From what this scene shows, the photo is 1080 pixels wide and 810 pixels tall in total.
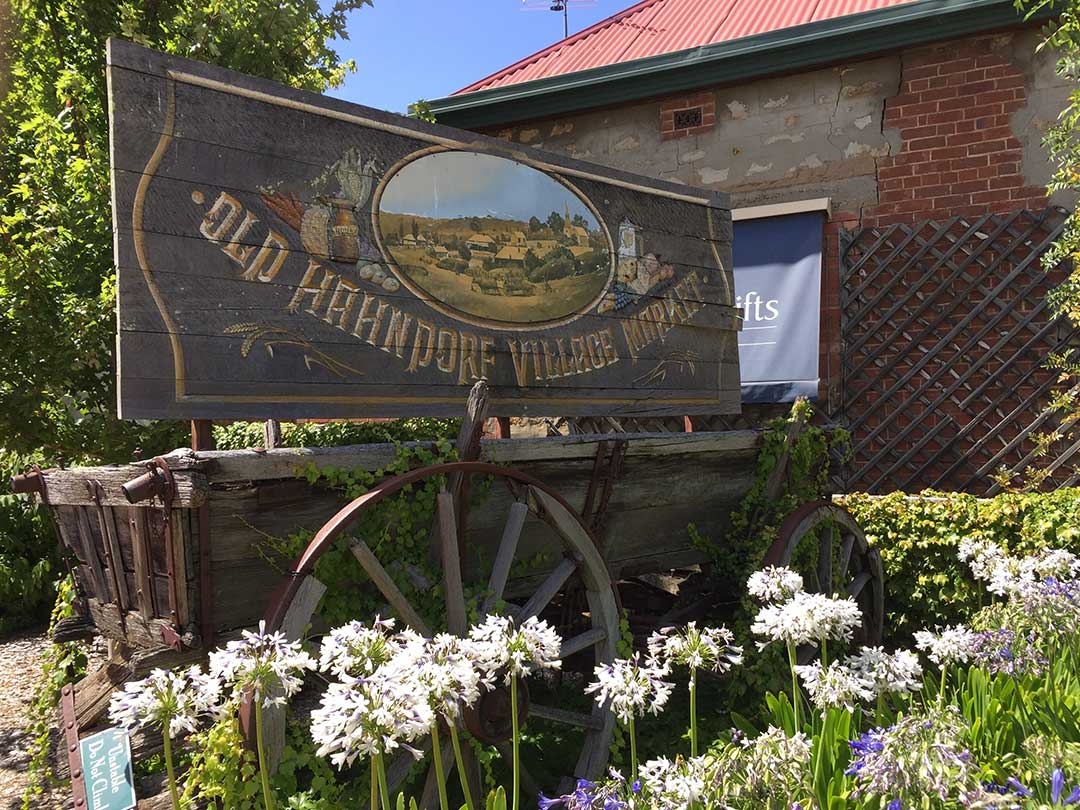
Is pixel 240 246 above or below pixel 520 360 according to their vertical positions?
above

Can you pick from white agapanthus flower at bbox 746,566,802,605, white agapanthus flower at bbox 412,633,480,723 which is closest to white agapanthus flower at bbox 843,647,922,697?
white agapanthus flower at bbox 746,566,802,605

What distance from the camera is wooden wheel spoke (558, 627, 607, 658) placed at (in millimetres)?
2928

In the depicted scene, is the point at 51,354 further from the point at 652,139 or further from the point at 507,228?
the point at 652,139

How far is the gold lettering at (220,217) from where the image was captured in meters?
2.59

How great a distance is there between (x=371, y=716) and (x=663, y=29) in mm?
8621

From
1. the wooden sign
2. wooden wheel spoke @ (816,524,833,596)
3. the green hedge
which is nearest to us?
the wooden sign

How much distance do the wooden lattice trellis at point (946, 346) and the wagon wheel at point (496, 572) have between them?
4420 millimetres

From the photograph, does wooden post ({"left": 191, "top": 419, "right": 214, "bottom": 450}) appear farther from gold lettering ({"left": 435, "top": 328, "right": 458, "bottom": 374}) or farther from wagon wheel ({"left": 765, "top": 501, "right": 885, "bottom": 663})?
wagon wheel ({"left": 765, "top": 501, "right": 885, "bottom": 663})

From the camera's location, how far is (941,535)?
5090mm

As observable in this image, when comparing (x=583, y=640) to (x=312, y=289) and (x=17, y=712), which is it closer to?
(x=312, y=289)

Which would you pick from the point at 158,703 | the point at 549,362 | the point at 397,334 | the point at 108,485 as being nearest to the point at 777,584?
the point at 549,362

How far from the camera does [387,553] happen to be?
2.70 m

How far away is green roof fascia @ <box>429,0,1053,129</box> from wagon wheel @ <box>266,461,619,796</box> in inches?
214

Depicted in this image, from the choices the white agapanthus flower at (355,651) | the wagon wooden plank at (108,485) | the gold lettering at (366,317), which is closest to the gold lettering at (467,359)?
the gold lettering at (366,317)
